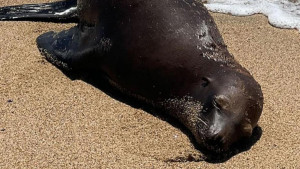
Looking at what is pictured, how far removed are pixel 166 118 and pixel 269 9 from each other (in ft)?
10.8

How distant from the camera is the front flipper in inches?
171

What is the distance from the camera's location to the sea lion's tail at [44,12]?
5691 mm

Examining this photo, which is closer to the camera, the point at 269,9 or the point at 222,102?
the point at 222,102

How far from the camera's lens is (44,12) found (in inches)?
227

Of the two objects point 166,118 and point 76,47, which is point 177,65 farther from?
point 76,47

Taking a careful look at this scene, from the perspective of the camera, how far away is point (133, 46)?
406 centimetres

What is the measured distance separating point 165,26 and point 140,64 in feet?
1.15

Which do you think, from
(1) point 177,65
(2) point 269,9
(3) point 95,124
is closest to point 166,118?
(1) point 177,65

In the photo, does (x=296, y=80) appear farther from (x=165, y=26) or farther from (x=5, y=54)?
(x=5, y=54)

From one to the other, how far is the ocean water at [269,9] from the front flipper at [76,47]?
7.81ft

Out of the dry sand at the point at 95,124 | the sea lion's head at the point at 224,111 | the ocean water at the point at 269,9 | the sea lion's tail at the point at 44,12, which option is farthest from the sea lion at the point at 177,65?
the ocean water at the point at 269,9

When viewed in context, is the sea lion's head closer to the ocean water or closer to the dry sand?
the dry sand

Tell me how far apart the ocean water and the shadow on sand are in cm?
254

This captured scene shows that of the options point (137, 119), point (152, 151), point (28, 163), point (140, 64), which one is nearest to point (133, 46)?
point (140, 64)
